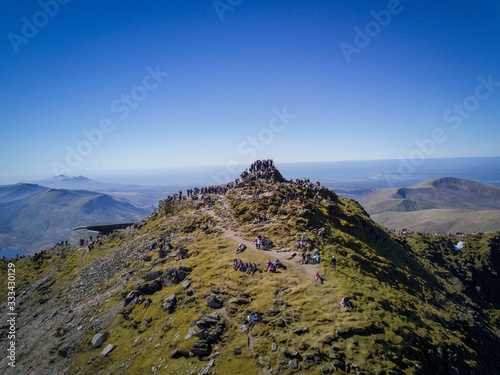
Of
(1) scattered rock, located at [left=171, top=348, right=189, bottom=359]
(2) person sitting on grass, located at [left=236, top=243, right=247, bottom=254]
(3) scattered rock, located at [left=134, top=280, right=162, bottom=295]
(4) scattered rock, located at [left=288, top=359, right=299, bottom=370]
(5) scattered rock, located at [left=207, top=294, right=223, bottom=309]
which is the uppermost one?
(2) person sitting on grass, located at [left=236, top=243, right=247, bottom=254]

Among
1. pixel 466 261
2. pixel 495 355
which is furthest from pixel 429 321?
pixel 466 261

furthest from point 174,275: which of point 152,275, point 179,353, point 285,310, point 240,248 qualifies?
point 285,310

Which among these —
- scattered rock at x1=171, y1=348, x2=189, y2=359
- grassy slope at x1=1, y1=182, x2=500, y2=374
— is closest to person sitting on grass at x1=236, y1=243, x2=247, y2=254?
grassy slope at x1=1, y1=182, x2=500, y2=374

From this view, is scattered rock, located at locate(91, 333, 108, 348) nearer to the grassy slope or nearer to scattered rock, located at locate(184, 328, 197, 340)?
the grassy slope

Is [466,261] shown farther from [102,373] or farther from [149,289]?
[102,373]

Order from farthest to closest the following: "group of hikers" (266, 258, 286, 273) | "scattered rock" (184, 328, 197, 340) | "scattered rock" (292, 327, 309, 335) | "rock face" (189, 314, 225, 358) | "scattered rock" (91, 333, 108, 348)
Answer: "group of hikers" (266, 258, 286, 273)
"scattered rock" (91, 333, 108, 348)
"scattered rock" (184, 328, 197, 340)
"rock face" (189, 314, 225, 358)
"scattered rock" (292, 327, 309, 335)

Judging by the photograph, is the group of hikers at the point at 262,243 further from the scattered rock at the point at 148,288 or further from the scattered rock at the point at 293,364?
the scattered rock at the point at 293,364
